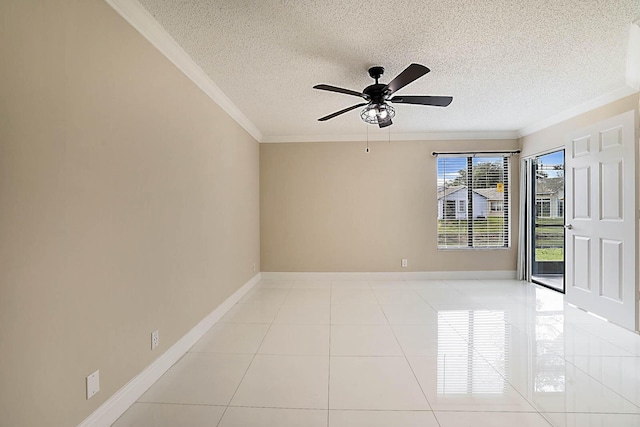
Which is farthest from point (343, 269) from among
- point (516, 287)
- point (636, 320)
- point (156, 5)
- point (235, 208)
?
point (156, 5)

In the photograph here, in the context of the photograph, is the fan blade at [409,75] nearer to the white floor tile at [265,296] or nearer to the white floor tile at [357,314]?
the white floor tile at [357,314]

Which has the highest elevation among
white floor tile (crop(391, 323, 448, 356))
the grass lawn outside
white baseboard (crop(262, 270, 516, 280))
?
the grass lawn outside

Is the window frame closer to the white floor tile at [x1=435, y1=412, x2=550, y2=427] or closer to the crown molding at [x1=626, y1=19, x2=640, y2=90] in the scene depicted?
the crown molding at [x1=626, y1=19, x2=640, y2=90]

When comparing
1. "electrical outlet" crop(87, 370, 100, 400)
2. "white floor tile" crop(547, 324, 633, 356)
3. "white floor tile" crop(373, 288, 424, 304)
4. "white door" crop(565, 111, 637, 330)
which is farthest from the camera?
"white floor tile" crop(373, 288, 424, 304)

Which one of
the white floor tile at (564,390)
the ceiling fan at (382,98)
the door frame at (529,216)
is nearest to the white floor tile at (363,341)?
the white floor tile at (564,390)

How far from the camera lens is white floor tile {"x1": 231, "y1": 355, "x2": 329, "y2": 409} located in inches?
75.1

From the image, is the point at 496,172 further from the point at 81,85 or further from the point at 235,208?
the point at 81,85

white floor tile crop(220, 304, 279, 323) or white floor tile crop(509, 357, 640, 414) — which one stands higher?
white floor tile crop(220, 304, 279, 323)

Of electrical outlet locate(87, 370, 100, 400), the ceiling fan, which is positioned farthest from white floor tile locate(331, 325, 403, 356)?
the ceiling fan

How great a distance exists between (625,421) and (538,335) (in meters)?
1.26

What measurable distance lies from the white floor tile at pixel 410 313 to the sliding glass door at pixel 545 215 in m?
2.63

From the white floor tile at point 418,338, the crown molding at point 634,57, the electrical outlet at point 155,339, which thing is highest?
the crown molding at point 634,57

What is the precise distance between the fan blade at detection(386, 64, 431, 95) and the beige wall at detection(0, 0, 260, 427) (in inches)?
71.3

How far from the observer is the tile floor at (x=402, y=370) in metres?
1.79
